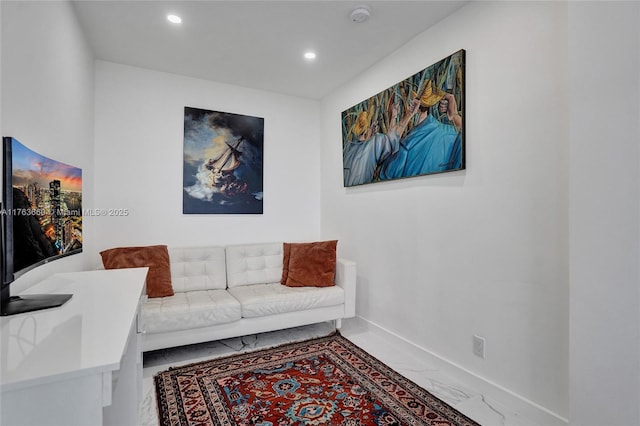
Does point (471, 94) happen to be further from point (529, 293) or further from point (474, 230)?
point (529, 293)

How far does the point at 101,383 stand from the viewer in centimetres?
79

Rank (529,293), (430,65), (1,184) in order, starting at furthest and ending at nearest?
(430,65)
(529,293)
(1,184)

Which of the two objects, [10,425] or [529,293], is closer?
[10,425]

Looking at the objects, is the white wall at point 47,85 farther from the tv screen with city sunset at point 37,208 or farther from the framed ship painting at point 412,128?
the framed ship painting at point 412,128

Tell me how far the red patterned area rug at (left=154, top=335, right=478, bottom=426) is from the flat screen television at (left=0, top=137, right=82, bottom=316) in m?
0.99

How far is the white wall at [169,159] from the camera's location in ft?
9.62

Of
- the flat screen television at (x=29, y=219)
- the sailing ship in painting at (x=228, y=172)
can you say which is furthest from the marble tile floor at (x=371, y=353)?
the sailing ship in painting at (x=228, y=172)

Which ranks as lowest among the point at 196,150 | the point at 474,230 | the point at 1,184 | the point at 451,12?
the point at 474,230

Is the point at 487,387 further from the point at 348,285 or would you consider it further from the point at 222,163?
the point at 222,163

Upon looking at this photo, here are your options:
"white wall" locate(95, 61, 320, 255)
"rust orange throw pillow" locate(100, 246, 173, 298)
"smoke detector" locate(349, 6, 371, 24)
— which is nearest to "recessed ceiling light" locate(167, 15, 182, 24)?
"white wall" locate(95, 61, 320, 255)

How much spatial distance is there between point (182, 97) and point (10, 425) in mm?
3048

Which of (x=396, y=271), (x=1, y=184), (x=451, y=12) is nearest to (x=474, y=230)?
(x=396, y=271)

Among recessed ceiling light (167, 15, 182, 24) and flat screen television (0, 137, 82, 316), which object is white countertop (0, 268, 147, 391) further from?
recessed ceiling light (167, 15, 182, 24)

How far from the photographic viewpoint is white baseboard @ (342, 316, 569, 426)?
1.68 m
